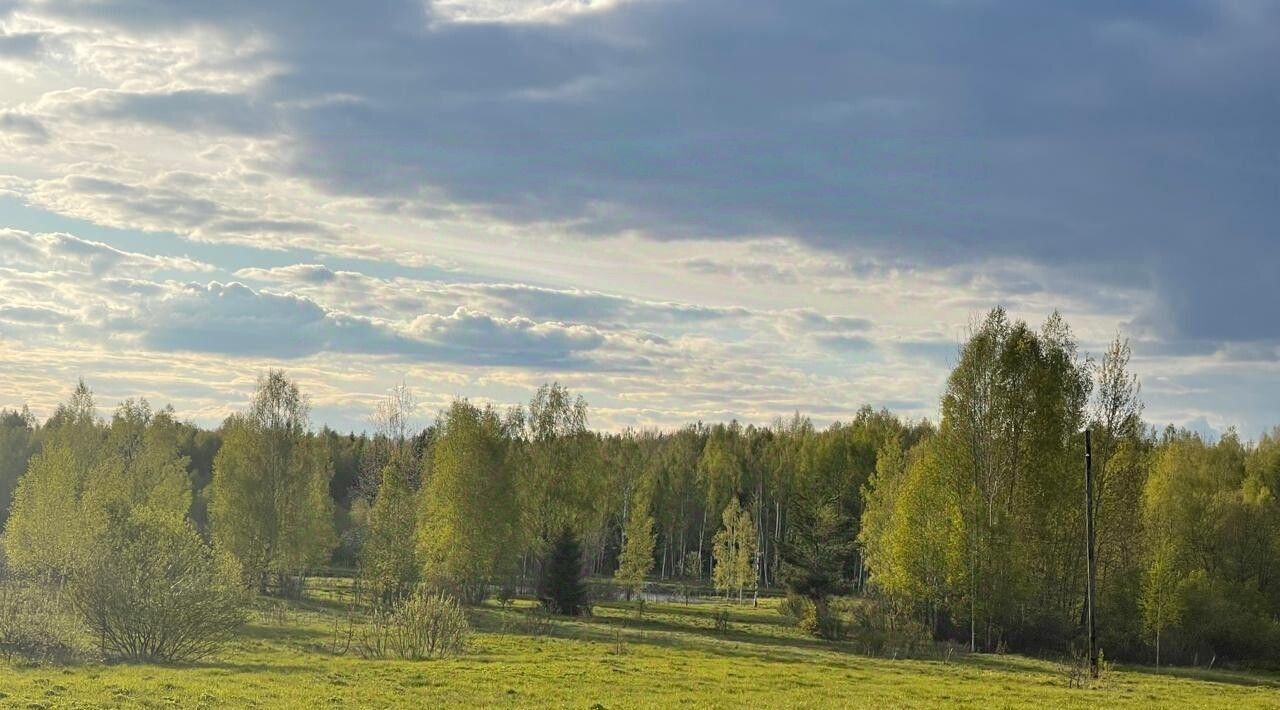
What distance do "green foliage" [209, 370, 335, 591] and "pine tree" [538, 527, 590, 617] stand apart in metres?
18.5

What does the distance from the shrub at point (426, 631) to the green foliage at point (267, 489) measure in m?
33.4

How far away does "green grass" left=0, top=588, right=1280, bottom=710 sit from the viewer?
2812 centimetres

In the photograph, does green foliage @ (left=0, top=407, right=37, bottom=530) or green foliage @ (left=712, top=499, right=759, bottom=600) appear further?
green foliage @ (left=0, top=407, right=37, bottom=530)

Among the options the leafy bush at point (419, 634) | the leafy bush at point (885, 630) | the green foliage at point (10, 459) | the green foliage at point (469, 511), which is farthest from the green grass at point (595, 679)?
the green foliage at point (10, 459)

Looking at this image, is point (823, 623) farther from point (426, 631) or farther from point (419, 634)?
point (419, 634)

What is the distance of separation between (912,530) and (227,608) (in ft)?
122

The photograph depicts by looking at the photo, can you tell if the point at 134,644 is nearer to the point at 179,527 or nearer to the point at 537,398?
the point at 179,527

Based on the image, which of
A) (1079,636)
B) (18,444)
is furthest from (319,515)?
(18,444)

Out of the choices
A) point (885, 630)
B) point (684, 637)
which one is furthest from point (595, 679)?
point (885, 630)

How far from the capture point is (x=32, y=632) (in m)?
34.6

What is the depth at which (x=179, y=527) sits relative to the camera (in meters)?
39.0

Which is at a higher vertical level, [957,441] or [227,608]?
[957,441]

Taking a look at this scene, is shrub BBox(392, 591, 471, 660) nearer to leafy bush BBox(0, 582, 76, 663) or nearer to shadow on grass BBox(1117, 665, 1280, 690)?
leafy bush BBox(0, 582, 76, 663)

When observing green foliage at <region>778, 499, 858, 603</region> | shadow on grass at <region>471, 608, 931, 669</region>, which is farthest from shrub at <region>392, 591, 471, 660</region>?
green foliage at <region>778, 499, 858, 603</region>
